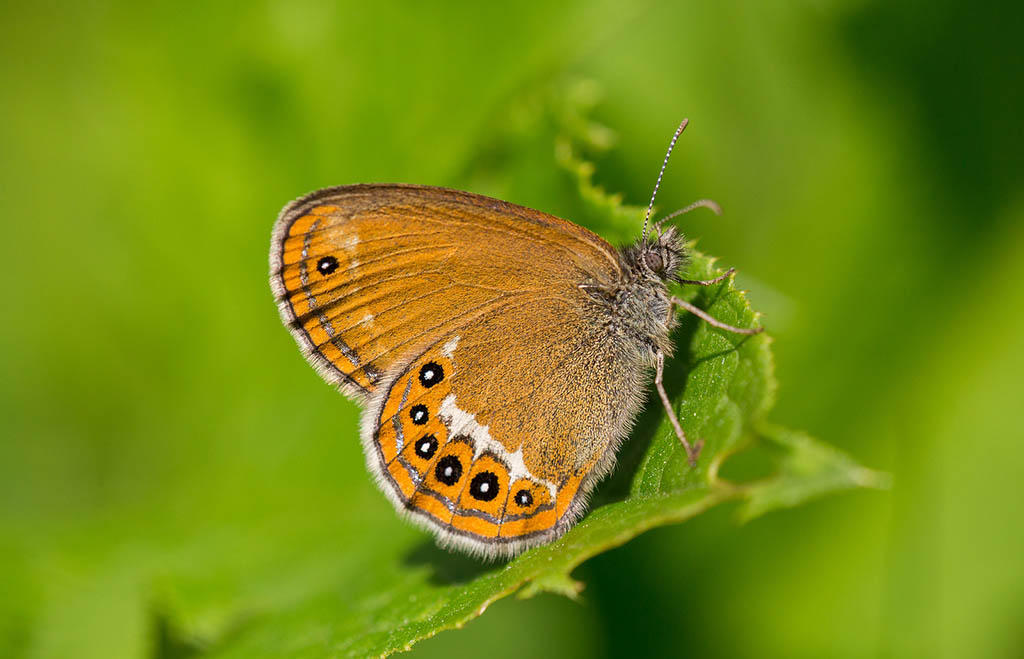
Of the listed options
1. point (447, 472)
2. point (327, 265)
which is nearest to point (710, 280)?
point (447, 472)

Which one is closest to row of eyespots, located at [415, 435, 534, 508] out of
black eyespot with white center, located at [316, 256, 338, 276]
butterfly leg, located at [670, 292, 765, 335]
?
black eyespot with white center, located at [316, 256, 338, 276]

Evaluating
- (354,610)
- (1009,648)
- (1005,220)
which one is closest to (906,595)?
(1009,648)

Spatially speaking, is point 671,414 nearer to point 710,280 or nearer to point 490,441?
point 710,280

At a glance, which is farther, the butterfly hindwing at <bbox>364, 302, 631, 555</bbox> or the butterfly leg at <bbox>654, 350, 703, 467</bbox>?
the butterfly hindwing at <bbox>364, 302, 631, 555</bbox>

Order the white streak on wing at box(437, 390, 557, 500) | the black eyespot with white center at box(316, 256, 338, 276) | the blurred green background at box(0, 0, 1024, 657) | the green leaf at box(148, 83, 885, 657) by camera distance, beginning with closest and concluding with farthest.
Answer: the green leaf at box(148, 83, 885, 657) < the white streak on wing at box(437, 390, 557, 500) < the black eyespot with white center at box(316, 256, 338, 276) < the blurred green background at box(0, 0, 1024, 657)

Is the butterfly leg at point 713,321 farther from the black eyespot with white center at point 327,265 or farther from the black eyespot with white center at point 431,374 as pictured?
the black eyespot with white center at point 327,265

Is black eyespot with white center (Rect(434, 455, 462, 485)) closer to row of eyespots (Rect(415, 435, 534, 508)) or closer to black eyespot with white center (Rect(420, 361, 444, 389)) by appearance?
row of eyespots (Rect(415, 435, 534, 508))
